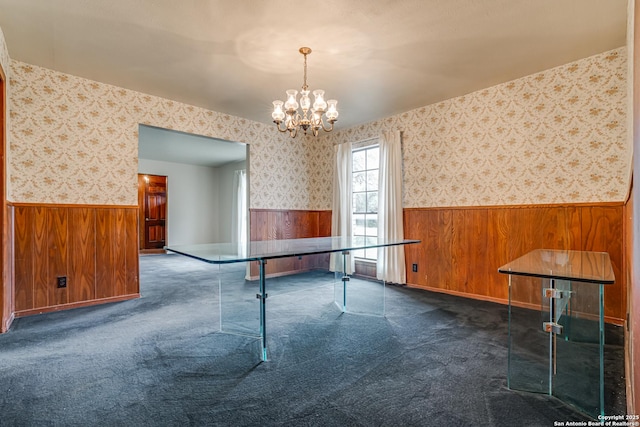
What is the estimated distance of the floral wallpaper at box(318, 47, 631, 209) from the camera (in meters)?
2.86

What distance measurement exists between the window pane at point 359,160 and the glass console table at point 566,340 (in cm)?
324

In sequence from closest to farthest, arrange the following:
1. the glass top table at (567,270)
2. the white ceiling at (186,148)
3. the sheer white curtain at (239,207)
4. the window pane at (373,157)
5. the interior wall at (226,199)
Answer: the glass top table at (567,270) < the window pane at (373,157) < the white ceiling at (186,148) < the sheer white curtain at (239,207) < the interior wall at (226,199)

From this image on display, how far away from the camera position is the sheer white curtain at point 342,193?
498 centimetres

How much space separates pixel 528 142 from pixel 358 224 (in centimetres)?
251

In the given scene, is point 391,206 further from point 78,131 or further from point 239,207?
Answer: point 239,207

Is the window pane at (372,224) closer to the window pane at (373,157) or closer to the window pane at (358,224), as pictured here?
the window pane at (358,224)

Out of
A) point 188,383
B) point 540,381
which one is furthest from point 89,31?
point 540,381

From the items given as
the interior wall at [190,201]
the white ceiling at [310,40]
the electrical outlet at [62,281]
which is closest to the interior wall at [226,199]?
the interior wall at [190,201]

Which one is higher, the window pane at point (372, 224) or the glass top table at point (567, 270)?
the window pane at point (372, 224)

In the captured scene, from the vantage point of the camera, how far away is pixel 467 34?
2.53 metres

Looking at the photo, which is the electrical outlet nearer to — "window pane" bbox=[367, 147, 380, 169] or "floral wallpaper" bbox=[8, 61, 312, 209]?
"floral wallpaper" bbox=[8, 61, 312, 209]

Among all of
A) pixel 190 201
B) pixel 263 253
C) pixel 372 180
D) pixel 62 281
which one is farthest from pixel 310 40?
pixel 190 201

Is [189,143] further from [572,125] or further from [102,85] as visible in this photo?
[572,125]

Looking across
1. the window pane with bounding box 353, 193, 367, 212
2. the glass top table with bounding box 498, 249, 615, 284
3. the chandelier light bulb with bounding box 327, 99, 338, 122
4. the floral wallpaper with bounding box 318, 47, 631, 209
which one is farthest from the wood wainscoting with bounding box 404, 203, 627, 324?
the chandelier light bulb with bounding box 327, 99, 338, 122
